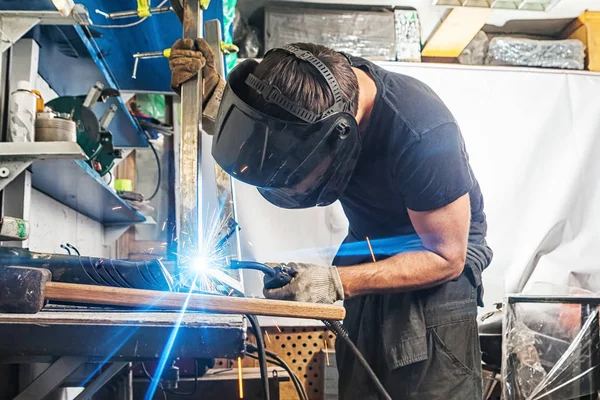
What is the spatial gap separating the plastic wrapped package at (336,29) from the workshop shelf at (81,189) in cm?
128

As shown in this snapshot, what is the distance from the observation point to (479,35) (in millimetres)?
3146

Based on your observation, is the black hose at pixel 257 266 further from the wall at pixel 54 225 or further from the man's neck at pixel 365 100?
the wall at pixel 54 225

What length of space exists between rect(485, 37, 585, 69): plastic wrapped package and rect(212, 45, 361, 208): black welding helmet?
A: 2362 millimetres

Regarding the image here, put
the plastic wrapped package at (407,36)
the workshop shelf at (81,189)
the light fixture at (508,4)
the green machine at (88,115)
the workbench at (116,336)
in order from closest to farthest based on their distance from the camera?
the workbench at (116,336) → the workshop shelf at (81,189) → the green machine at (88,115) → the light fixture at (508,4) → the plastic wrapped package at (407,36)

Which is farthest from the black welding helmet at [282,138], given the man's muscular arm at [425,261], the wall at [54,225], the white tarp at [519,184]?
the white tarp at [519,184]

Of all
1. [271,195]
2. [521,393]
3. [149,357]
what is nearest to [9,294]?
[149,357]

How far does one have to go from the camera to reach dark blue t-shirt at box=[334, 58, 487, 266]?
3.51 ft

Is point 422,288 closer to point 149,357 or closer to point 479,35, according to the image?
point 149,357

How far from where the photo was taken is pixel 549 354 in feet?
6.63

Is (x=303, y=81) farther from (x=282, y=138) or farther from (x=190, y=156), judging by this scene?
(x=190, y=156)

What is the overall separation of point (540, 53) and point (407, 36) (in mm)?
846

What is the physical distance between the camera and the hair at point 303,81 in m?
0.99

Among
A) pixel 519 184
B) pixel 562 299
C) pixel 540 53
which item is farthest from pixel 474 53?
pixel 562 299

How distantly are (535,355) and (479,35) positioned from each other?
6.75 ft
